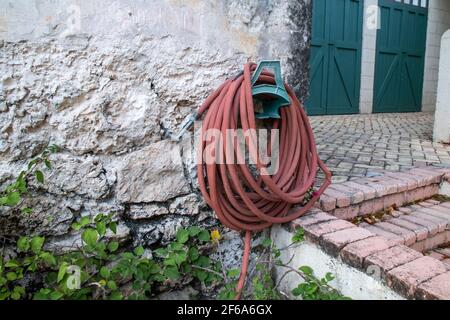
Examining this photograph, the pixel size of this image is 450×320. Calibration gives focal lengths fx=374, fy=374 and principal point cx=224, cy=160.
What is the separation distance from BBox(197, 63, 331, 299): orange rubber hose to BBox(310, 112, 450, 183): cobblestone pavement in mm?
849

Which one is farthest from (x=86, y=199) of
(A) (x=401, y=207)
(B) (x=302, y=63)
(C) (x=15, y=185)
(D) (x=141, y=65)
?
(A) (x=401, y=207)

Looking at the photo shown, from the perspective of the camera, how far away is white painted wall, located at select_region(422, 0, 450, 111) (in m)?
9.05

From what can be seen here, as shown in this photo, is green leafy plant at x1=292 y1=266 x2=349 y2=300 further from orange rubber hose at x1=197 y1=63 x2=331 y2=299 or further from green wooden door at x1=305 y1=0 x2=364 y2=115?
green wooden door at x1=305 y1=0 x2=364 y2=115

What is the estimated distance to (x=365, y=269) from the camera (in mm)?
1571

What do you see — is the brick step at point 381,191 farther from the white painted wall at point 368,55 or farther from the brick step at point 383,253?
the white painted wall at point 368,55

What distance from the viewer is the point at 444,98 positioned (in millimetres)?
4688

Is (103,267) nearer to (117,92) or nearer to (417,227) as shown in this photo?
(117,92)

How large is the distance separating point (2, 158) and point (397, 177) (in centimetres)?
256

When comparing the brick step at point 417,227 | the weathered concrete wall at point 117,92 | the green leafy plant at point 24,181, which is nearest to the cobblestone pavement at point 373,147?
the brick step at point 417,227

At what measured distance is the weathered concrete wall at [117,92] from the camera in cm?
161

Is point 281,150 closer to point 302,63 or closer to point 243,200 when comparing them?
point 243,200

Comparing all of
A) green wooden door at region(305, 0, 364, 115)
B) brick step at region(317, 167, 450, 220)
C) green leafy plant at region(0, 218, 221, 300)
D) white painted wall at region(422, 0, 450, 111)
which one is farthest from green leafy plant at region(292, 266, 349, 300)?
white painted wall at region(422, 0, 450, 111)

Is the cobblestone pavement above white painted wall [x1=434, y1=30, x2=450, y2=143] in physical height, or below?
below

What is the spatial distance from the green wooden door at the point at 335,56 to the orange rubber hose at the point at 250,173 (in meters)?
5.26
